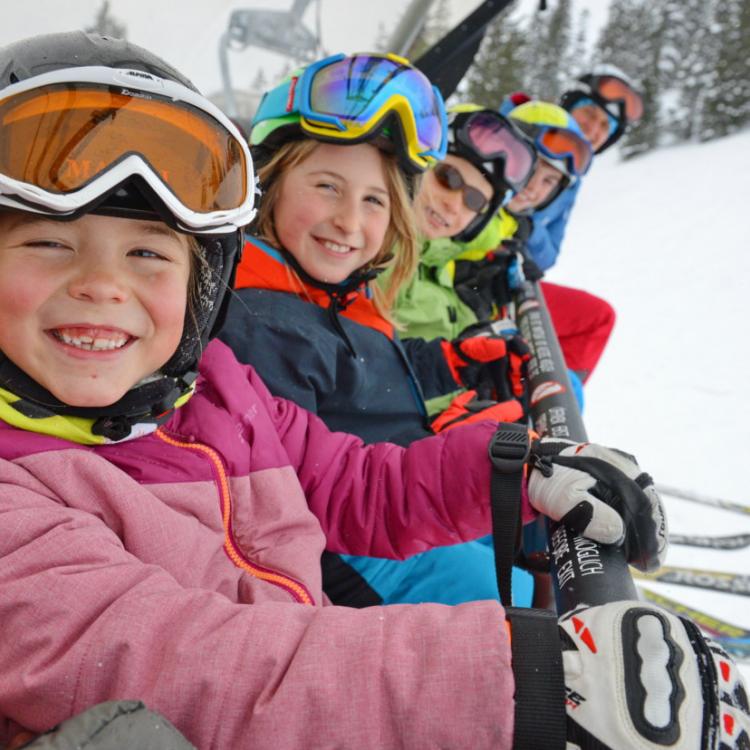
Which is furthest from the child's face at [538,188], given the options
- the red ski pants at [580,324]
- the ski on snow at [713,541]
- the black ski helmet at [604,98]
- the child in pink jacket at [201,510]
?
the child in pink jacket at [201,510]

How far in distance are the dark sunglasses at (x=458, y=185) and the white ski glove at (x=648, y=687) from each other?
9.18 feet

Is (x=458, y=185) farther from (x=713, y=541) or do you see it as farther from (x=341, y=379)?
(x=713, y=541)

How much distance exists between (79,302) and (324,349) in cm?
102

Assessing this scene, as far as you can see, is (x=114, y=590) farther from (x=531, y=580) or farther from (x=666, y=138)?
(x=666, y=138)

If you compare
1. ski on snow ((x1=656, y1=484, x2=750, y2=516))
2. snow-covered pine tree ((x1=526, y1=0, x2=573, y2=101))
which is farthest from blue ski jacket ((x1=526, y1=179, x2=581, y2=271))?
snow-covered pine tree ((x1=526, y1=0, x2=573, y2=101))

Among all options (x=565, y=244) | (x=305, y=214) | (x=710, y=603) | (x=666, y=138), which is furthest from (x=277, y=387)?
(x=666, y=138)

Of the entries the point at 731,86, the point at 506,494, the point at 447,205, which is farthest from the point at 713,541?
the point at 731,86

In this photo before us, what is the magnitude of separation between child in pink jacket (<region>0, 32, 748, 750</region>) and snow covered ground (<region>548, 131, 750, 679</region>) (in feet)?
7.83

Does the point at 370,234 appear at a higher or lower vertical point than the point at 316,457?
higher

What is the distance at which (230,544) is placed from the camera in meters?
1.37

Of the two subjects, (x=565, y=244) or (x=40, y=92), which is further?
(x=565, y=244)

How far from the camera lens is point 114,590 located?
3.12 ft

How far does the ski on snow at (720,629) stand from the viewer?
293cm

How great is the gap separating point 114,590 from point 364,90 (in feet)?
6.47
